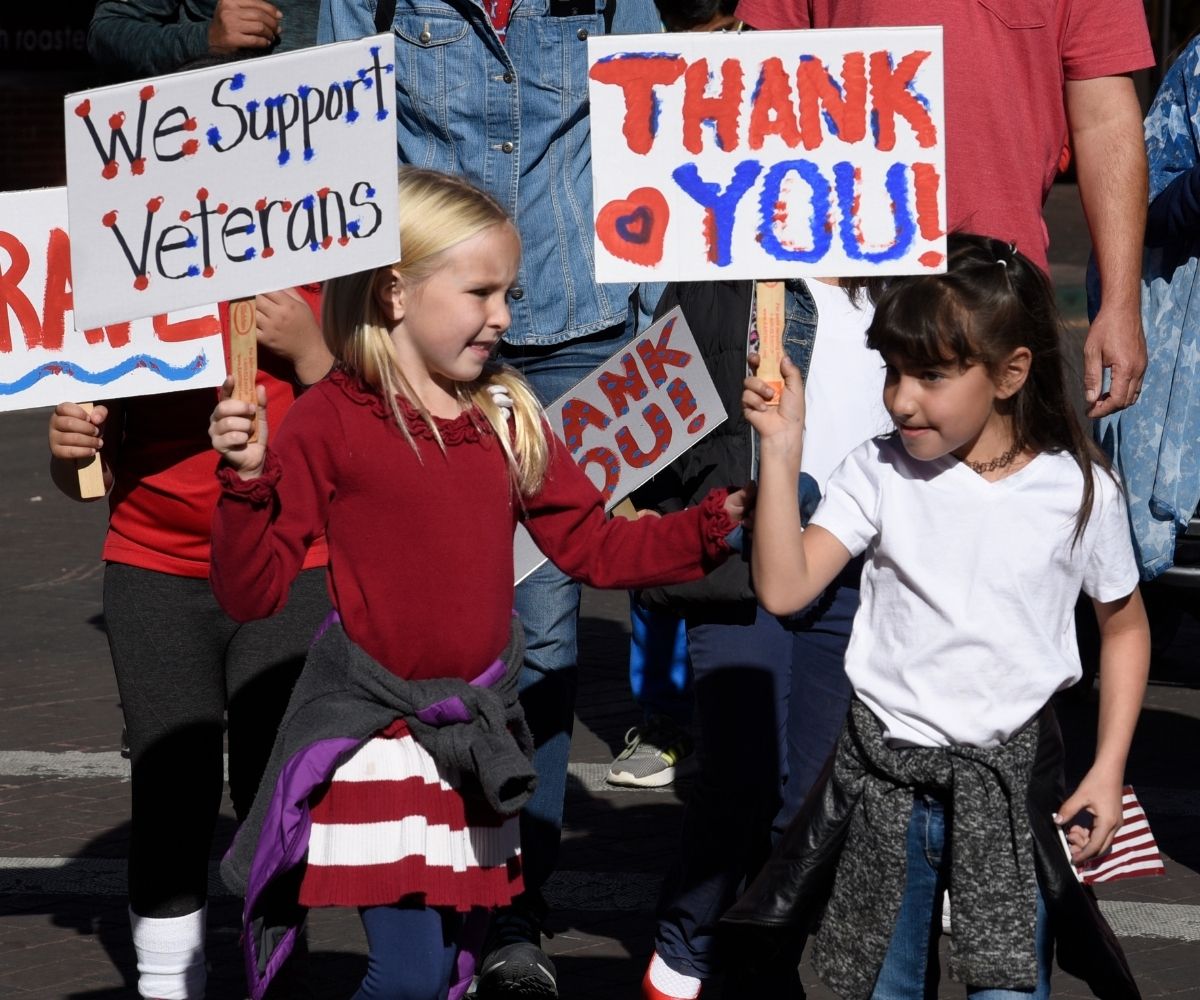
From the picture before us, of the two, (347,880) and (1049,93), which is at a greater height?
(1049,93)

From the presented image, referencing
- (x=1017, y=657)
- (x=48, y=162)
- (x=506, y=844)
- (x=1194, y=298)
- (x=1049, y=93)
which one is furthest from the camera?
(x=48, y=162)

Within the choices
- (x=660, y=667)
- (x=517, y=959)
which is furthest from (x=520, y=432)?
(x=660, y=667)

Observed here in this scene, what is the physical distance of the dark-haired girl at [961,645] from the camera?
3205 millimetres

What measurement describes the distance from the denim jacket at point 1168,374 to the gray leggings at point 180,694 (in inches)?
94.8

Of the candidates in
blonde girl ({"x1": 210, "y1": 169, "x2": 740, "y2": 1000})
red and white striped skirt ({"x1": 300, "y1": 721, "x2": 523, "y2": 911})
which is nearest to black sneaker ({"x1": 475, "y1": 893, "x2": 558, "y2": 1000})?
blonde girl ({"x1": 210, "y1": 169, "x2": 740, "y2": 1000})


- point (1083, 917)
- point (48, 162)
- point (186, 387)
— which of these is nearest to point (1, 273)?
point (186, 387)

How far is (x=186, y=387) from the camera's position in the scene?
3799 mm

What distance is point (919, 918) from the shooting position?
331 cm

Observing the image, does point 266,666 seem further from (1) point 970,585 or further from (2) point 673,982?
(1) point 970,585

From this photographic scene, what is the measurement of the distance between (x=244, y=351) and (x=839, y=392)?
4.02 ft

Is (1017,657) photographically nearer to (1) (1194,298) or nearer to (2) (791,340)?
(2) (791,340)

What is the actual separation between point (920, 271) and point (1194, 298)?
2.27 m

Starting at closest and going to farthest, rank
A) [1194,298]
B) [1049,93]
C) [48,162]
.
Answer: [1049,93]
[1194,298]
[48,162]

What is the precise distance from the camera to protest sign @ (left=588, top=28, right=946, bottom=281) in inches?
131
